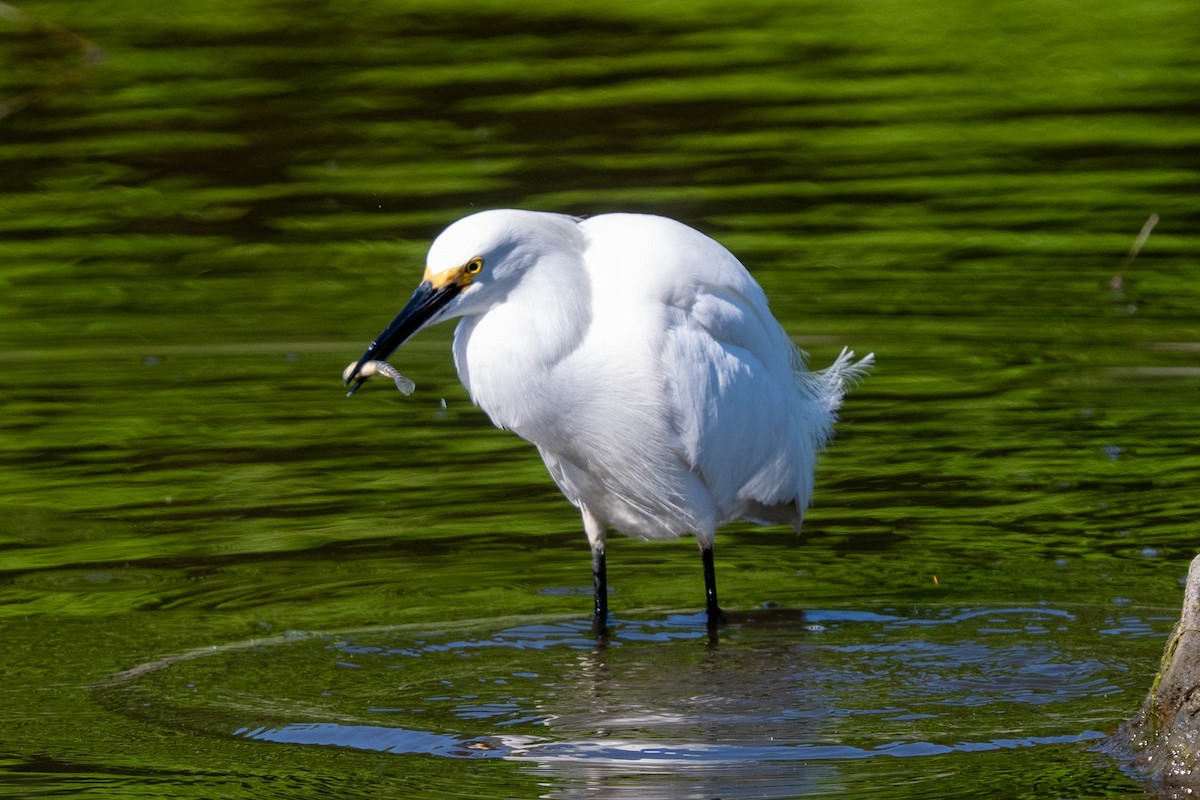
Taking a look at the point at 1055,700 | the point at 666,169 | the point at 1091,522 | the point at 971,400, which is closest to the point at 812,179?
the point at 666,169

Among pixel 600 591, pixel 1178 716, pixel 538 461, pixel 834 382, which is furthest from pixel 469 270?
pixel 538 461

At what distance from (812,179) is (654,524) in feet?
24.4

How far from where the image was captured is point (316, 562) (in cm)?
712

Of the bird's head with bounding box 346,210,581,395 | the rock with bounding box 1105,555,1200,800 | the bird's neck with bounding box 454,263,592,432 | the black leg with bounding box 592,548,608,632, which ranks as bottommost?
the black leg with bounding box 592,548,608,632

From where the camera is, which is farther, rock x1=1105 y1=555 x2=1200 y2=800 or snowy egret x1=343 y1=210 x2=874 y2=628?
snowy egret x1=343 y1=210 x2=874 y2=628

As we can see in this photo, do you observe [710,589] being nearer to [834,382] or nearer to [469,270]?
[834,382]

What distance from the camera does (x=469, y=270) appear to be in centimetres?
553

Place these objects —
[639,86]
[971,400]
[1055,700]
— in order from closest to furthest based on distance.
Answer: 1. [1055,700]
2. [971,400]
3. [639,86]

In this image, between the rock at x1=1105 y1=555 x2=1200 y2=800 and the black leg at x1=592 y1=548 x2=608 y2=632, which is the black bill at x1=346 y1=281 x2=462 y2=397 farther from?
the rock at x1=1105 y1=555 x2=1200 y2=800

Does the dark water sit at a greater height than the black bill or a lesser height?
lesser

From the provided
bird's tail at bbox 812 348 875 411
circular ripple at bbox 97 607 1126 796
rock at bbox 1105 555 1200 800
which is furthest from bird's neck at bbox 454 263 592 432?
rock at bbox 1105 555 1200 800

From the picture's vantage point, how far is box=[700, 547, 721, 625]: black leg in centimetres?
639

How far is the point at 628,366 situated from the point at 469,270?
2.07 feet

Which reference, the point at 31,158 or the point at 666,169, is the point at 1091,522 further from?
the point at 31,158
